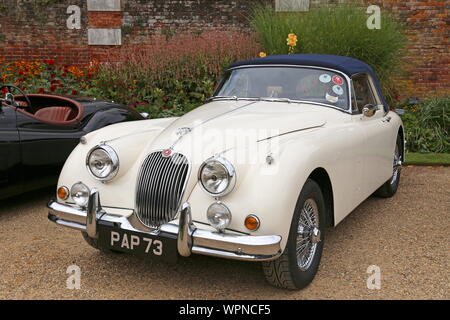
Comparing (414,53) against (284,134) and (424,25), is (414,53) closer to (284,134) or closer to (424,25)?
(424,25)

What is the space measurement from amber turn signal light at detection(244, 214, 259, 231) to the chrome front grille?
47cm

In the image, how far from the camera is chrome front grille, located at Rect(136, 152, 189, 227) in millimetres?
2895

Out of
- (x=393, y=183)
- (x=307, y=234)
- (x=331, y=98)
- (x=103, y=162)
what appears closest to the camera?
(x=307, y=234)

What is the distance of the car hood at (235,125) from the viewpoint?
3.09 meters

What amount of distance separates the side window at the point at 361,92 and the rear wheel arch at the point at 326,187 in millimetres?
963

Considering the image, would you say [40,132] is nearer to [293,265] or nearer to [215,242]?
[215,242]

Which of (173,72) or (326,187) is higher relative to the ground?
(173,72)

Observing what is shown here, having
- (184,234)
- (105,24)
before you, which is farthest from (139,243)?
(105,24)

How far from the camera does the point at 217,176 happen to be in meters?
2.74

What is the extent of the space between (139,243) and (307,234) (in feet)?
3.49

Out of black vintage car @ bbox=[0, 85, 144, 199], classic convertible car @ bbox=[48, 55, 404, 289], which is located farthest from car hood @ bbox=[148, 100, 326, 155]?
black vintage car @ bbox=[0, 85, 144, 199]

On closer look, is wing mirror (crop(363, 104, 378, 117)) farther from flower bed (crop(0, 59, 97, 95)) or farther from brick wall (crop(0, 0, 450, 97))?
brick wall (crop(0, 0, 450, 97))

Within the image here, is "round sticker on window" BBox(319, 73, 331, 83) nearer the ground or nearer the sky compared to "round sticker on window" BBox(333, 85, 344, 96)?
nearer the sky

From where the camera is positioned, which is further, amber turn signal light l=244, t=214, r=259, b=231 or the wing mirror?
the wing mirror
